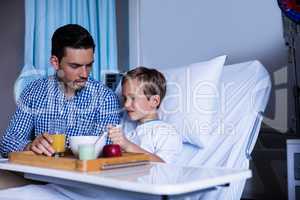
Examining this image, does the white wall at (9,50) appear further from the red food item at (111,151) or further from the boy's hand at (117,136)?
the red food item at (111,151)

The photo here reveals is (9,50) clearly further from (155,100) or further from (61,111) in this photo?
(155,100)

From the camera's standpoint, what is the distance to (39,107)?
179 centimetres

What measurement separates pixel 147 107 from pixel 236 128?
38 centimetres

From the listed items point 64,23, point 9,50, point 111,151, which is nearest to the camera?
point 111,151

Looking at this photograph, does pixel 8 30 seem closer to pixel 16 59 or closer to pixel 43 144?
pixel 16 59

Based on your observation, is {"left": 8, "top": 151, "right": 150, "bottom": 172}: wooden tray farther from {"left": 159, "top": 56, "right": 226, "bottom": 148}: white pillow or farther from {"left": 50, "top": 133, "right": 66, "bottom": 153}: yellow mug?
{"left": 159, "top": 56, "right": 226, "bottom": 148}: white pillow

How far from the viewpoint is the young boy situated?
1.63 metres

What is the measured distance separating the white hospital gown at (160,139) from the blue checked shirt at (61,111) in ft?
0.55

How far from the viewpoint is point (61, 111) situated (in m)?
1.81

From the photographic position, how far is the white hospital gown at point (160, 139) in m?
1.57

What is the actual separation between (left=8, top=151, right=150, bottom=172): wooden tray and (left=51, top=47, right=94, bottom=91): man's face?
1.81 ft

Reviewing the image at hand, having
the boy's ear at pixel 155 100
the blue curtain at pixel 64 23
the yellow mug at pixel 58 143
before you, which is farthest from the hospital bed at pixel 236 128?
the blue curtain at pixel 64 23

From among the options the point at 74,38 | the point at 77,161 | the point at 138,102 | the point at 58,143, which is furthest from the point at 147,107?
the point at 77,161

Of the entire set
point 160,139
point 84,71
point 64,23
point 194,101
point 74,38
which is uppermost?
point 64,23
